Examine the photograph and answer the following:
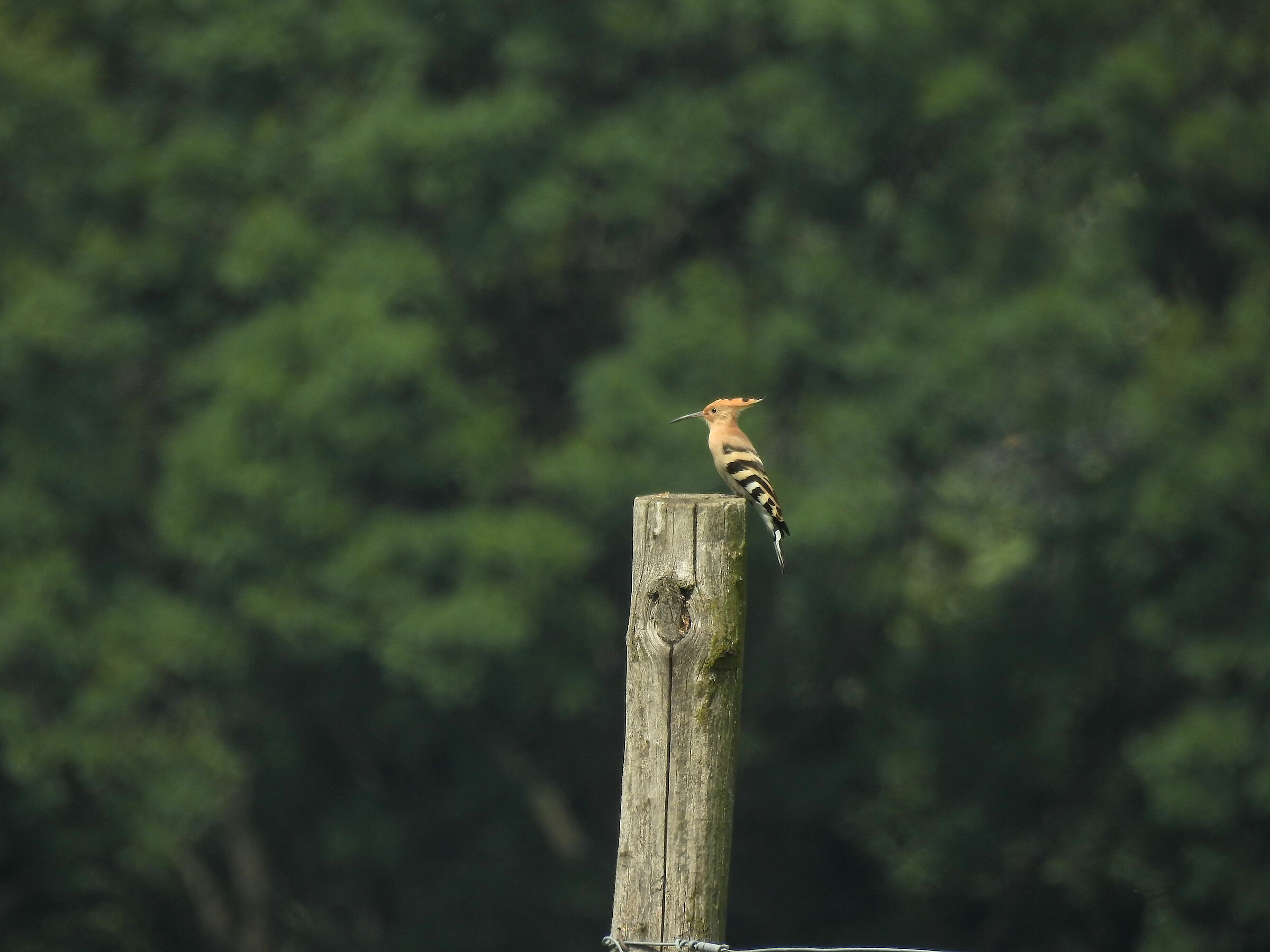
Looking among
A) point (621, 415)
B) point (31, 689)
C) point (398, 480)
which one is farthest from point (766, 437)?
point (31, 689)

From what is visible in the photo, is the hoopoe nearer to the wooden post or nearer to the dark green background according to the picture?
the wooden post

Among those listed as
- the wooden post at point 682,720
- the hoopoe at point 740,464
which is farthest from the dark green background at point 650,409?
the wooden post at point 682,720

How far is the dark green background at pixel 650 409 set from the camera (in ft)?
38.9

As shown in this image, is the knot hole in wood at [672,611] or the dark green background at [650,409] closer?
the knot hole in wood at [672,611]

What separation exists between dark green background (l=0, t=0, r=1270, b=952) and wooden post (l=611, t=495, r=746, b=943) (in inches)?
316

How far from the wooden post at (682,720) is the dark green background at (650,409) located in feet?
26.3

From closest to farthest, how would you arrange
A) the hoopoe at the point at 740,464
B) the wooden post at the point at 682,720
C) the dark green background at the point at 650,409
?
the wooden post at the point at 682,720
the hoopoe at the point at 740,464
the dark green background at the point at 650,409

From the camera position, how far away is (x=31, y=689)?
12.8 m

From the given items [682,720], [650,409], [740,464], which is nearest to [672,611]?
[682,720]

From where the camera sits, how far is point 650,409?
11953mm

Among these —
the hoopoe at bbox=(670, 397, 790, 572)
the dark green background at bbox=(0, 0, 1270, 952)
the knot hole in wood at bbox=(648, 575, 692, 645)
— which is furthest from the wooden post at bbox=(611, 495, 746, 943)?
the dark green background at bbox=(0, 0, 1270, 952)

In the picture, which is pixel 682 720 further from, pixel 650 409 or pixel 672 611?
pixel 650 409

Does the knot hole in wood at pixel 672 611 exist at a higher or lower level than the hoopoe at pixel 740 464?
lower

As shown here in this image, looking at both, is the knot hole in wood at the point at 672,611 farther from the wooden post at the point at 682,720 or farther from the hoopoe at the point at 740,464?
the hoopoe at the point at 740,464
